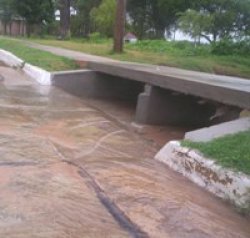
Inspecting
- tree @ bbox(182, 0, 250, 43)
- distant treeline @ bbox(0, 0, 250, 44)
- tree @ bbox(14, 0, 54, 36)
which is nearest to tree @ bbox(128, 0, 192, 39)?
distant treeline @ bbox(0, 0, 250, 44)

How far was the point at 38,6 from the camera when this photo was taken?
34250 millimetres

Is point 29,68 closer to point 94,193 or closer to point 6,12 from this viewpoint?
point 94,193

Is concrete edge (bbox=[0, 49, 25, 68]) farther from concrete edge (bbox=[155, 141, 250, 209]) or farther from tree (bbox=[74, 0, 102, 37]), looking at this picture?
tree (bbox=[74, 0, 102, 37])

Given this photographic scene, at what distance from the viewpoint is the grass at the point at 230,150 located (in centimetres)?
525

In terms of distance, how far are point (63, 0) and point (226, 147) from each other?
32.6 metres

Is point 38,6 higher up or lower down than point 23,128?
higher up

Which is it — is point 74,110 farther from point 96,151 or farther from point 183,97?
point 96,151

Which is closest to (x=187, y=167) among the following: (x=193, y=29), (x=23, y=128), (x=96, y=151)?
(x=96, y=151)

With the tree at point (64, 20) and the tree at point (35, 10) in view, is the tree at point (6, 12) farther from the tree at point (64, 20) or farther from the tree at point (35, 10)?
the tree at point (64, 20)

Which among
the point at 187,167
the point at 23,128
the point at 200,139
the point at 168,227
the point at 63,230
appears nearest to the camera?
the point at 63,230

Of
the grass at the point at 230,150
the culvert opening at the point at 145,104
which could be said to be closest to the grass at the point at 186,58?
the culvert opening at the point at 145,104

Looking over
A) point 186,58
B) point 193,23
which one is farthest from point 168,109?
point 193,23

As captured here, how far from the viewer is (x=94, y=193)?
4.92 meters

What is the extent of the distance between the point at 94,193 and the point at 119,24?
1592 cm
